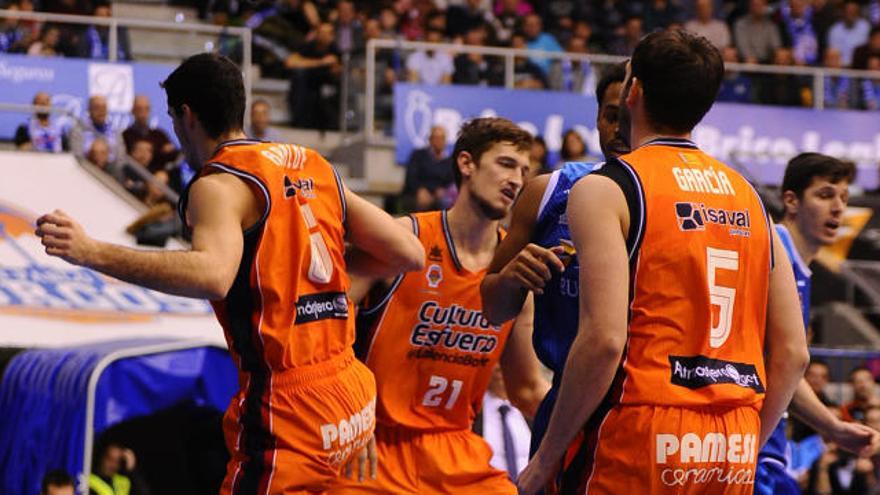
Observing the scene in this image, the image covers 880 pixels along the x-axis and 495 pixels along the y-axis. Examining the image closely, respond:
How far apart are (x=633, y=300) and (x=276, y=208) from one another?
145 centimetres

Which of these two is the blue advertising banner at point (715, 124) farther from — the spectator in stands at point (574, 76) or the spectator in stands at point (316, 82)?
the spectator in stands at point (316, 82)

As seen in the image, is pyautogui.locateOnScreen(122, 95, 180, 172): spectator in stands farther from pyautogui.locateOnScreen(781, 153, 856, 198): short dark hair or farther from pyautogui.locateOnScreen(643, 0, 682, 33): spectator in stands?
pyautogui.locateOnScreen(781, 153, 856, 198): short dark hair

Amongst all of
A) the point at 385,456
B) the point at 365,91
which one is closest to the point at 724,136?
the point at 365,91

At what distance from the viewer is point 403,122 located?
1812cm

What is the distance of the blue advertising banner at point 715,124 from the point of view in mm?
18172

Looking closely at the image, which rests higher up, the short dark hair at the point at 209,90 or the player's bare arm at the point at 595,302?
the short dark hair at the point at 209,90

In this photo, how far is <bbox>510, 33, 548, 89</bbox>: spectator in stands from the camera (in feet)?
63.0

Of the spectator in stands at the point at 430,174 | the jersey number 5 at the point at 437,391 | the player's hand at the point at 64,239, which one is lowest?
the spectator in stands at the point at 430,174

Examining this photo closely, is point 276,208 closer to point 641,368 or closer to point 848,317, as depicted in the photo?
point 641,368

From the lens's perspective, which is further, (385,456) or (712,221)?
(385,456)

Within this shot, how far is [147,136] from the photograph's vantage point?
54.5ft

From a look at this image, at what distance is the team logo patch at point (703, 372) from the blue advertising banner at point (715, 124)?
13.4 m

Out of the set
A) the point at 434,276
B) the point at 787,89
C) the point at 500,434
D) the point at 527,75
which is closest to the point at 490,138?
the point at 434,276

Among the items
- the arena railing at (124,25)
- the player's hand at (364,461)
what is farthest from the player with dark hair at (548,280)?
the arena railing at (124,25)
